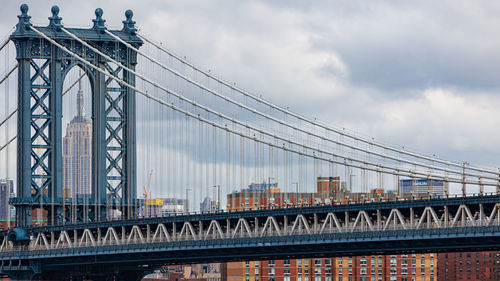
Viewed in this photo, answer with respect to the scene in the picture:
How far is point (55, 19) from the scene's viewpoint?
164500mm

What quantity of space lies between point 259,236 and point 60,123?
122 feet

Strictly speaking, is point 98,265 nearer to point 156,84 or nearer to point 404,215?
point 156,84

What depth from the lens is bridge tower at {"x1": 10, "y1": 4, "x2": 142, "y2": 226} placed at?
16238cm

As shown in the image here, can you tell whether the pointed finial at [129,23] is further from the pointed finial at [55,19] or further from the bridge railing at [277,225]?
the bridge railing at [277,225]

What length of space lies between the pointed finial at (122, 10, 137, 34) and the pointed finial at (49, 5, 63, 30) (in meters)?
8.72

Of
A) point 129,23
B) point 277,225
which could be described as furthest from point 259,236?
point 129,23

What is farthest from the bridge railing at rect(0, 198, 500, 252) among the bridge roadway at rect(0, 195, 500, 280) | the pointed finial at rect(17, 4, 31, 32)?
the pointed finial at rect(17, 4, 31, 32)

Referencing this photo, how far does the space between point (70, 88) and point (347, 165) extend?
46.7 m

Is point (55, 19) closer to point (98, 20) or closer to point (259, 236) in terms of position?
point (98, 20)

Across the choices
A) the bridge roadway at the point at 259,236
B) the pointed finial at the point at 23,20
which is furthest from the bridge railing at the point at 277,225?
the pointed finial at the point at 23,20

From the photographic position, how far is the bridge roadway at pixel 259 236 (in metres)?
123

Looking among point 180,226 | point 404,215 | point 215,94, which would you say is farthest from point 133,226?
point 404,215

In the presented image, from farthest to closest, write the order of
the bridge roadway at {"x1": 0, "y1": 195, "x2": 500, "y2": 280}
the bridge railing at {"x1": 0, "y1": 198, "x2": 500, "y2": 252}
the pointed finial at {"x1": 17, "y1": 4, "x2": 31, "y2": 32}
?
the pointed finial at {"x1": 17, "y1": 4, "x2": 31, "y2": 32} < the bridge railing at {"x1": 0, "y1": 198, "x2": 500, "y2": 252} < the bridge roadway at {"x1": 0, "y1": 195, "x2": 500, "y2": 280}

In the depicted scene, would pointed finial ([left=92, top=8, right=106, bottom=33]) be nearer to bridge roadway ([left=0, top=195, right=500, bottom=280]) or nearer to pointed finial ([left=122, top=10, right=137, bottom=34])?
pointed finial ([left=122, top=10, right=137, bottom=34])
